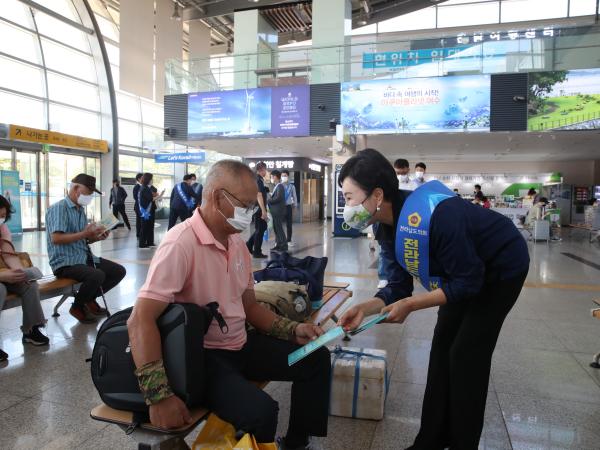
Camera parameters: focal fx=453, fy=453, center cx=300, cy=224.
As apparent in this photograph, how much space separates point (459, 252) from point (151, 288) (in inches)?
41.2

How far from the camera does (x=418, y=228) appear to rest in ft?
5.22

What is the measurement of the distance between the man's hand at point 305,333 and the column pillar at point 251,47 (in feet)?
44.4

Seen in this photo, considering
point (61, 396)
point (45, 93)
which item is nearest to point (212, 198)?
point (61, 396)

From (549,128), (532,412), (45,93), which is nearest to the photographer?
(532,412)

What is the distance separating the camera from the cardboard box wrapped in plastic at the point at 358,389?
243 centimetres

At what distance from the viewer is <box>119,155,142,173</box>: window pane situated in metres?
20.3

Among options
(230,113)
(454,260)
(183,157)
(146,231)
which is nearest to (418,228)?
(454,260)

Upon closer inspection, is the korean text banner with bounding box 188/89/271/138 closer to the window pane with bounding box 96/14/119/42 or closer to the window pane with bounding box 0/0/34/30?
the window pane with bounding box 0/0/34/30

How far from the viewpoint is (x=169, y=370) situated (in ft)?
4.87

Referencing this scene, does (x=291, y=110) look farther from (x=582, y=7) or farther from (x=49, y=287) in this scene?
(x=582, y=7)

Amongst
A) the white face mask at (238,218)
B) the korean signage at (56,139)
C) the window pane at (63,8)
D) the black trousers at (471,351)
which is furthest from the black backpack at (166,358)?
the window pane at (63,8)

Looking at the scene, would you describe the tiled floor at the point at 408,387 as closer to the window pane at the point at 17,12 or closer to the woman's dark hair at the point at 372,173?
the woman's dark hair at the point at 372,173

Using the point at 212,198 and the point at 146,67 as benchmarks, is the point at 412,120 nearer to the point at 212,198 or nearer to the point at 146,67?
the point at 212,198

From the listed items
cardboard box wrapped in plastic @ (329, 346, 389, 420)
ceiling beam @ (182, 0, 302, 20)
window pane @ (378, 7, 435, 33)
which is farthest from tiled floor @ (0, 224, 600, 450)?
window pane @ (378, 7, 435, 33)
